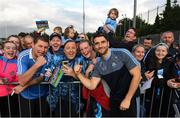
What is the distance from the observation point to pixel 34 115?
548 centimetres

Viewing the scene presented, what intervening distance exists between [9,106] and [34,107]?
1.71ft

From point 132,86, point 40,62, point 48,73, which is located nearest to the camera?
point 132,86

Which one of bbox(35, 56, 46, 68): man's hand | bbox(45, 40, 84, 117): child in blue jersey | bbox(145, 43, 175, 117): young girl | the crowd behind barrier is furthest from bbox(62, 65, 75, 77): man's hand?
bbox(145, 43, 175, 117): young girl

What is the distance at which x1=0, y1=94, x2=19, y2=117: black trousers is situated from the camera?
5570 millimetres

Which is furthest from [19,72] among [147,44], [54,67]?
[147,44]

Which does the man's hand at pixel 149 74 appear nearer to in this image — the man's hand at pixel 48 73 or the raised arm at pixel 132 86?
the raised arm at pixel 132 86

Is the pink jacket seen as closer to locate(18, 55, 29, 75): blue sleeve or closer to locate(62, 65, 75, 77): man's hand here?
locate(18, 55, 29, 75): blue sleeve

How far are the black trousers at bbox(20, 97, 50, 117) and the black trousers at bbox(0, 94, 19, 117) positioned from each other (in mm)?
197

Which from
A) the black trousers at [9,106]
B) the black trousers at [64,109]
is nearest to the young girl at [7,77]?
the black trousers at [9,106]

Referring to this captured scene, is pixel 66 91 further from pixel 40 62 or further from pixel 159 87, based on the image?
pixel 159 87

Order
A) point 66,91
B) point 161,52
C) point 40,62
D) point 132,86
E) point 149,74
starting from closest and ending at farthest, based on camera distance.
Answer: point 132,86, point 40,62, point 66,91, point 149,74, point 161,52

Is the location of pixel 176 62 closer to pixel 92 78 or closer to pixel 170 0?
pixel 92 78

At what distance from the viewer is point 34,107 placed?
5.39 meters

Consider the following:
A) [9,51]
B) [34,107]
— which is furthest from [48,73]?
[9,51]
